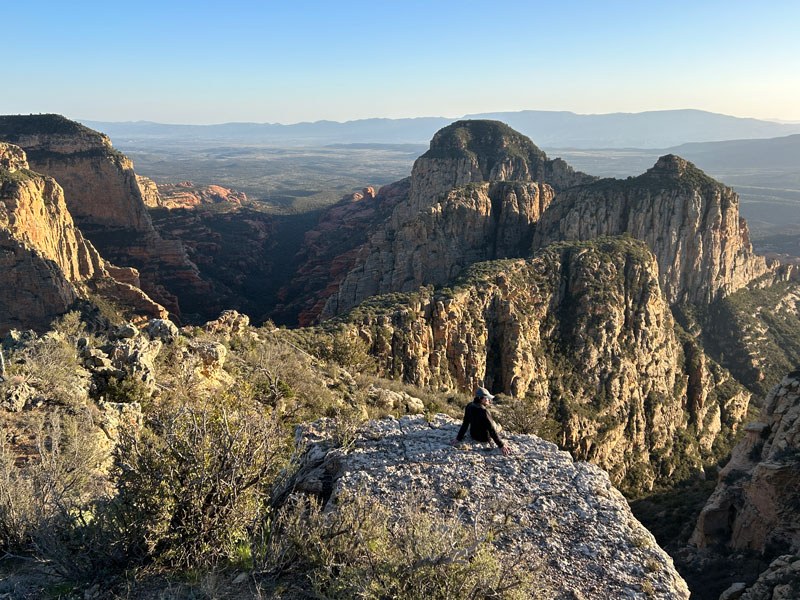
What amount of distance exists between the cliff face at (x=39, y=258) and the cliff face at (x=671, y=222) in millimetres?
39227

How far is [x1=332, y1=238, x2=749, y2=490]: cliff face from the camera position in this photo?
85.6 feet

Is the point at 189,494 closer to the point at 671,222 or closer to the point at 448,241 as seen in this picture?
the point at 448,241

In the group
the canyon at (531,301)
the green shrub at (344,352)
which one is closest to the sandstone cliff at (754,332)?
the canyon at (531,301)

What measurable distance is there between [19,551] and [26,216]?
42.5 metres

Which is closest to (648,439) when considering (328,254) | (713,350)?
(713,350)

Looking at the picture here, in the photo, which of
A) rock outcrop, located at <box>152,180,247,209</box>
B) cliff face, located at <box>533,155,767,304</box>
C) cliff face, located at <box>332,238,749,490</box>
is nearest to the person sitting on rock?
cliff face, located at <box>332,238,749,490</box>

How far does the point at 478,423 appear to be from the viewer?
891 cm

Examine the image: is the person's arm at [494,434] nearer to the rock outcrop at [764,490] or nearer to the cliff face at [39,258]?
the rock outcrop at [764,490]

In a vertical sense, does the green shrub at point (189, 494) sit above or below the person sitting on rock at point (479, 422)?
above

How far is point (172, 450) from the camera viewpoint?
5352 millimetres

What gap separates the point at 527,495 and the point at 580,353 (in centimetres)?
2492

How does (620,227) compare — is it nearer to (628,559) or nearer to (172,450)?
(628,559)

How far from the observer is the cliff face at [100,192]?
5819 cm

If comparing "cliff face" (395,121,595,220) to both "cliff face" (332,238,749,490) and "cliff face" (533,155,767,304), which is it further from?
"cliff face" (332,238,749,490)
